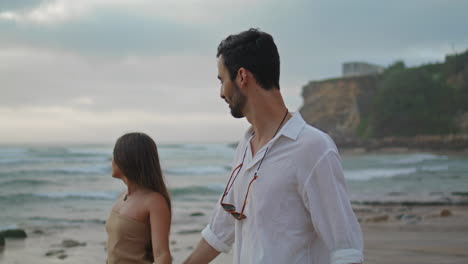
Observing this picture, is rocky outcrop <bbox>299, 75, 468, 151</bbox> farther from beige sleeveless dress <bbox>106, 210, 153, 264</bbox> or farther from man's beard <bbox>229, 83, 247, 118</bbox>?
man's beard <bbox>229, 83, 247, 118</bbox>

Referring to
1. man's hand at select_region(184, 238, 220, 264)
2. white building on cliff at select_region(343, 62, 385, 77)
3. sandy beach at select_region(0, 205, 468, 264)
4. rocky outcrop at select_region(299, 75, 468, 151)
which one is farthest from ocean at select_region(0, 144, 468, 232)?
white building on cliff at select_region(343, 62, 385, 77)

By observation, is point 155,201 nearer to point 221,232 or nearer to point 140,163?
point 140,163

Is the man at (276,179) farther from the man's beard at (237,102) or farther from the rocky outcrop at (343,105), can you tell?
the rocky outcrop at (343,105)

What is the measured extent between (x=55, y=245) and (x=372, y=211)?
6.40 metres

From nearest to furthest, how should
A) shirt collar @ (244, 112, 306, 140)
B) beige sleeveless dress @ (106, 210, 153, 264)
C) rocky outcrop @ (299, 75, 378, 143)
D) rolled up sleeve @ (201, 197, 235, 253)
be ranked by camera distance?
shirt collar @ (244, 112, 306, 140), rolled up sleeve @ (201, 197, 235, 253), beige sleeveless dress @ (106, 210, 153, 264), rocky outcrop @ (299, 75, 378, 143)

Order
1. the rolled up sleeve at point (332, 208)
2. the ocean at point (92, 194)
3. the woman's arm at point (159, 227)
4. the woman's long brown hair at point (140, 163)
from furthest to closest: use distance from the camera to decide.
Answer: the ocean at point (92, 194), the woman's long brown hair at point (140, 163), the woman's arm at point (159, 227), the rolled up sleeve at point (332, 208)

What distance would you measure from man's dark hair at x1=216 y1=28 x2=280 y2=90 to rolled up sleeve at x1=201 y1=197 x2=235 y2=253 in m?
0.55

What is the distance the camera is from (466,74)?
47.9 meters

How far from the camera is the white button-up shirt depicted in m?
1.41

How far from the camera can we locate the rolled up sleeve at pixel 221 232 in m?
1.90

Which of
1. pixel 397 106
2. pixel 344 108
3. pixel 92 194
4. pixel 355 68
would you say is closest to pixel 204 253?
pixel 92 194

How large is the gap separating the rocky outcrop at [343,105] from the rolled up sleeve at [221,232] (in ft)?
168

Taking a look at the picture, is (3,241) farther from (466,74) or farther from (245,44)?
(466,74)

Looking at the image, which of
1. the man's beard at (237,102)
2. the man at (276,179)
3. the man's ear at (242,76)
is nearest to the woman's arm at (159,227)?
the man at (276,179)
